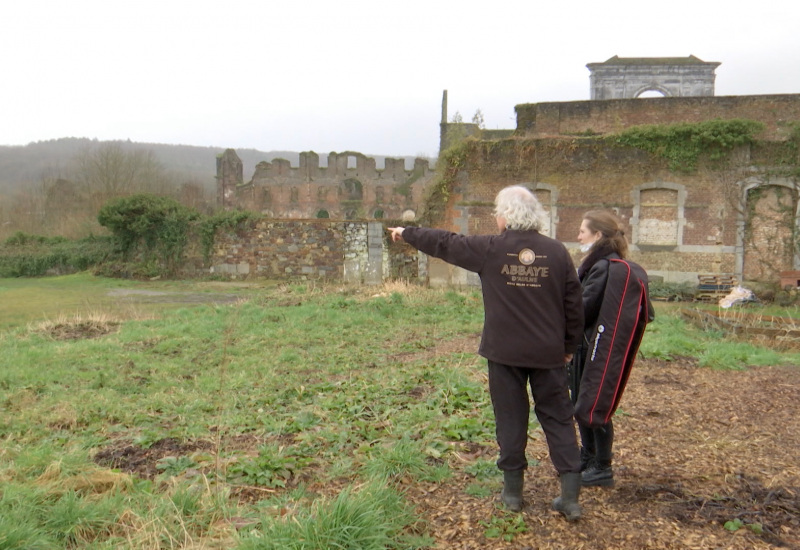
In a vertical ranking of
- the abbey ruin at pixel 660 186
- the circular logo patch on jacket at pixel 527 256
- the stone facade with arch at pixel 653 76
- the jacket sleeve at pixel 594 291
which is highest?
the stone facade with arch at pixel 653 76

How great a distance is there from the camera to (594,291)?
4.05 metres

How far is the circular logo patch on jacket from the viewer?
3.75 m

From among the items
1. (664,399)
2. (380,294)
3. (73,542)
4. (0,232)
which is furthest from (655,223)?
(0,232)

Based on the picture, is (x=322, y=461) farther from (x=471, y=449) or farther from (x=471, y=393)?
(x=471, y=393)

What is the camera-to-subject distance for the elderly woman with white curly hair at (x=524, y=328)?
372cm

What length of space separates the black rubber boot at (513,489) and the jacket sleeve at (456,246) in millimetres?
1236

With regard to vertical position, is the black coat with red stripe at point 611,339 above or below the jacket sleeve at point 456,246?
below

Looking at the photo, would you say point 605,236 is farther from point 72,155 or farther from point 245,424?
point 72,155

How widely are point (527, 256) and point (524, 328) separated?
426 mm

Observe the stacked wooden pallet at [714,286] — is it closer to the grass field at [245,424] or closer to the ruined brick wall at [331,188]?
the grass field at [245,424]

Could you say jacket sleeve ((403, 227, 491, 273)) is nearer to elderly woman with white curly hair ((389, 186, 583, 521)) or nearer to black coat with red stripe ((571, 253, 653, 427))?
elderly woman with white curly hair ((389, 186, 583, 521))

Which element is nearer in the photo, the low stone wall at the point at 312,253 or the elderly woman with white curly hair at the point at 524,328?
the elderly woman with white curly hair at the point at 524,328

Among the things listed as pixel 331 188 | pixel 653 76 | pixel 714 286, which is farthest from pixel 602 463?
pixel 331 188

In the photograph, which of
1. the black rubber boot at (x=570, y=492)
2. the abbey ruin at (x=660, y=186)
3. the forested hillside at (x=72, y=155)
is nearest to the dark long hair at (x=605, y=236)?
the black rubber boot at (x=570, y=492)
